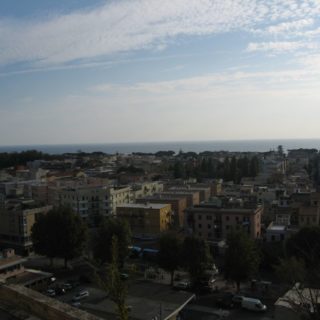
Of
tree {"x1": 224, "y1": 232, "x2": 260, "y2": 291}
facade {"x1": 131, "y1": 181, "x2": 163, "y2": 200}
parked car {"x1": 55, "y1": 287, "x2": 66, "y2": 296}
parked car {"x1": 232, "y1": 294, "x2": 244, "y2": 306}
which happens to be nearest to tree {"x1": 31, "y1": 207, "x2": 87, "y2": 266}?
parked car {"x1": 55, "y1": 287, "x2": 66, "y2": 296}

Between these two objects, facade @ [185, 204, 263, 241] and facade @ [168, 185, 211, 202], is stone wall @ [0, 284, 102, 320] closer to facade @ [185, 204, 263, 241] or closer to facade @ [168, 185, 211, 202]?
facade @ [185, 204, 263, 241]

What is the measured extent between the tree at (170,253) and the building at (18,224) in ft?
31.8

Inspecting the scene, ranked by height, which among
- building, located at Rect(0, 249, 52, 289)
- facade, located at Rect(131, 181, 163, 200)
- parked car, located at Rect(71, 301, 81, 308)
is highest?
facade, located at Rect(131, 181, 163, 200)

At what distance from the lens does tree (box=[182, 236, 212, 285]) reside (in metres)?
16.5

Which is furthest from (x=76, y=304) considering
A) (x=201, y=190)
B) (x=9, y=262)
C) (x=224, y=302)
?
(x=201, y=190)

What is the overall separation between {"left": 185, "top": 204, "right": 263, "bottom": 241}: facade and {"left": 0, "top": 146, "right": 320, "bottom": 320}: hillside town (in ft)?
0.19

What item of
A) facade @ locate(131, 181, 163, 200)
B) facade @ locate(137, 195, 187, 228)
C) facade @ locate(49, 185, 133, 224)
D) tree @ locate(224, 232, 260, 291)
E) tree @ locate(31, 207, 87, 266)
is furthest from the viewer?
facade @ locate(131, 181, 163, 200)

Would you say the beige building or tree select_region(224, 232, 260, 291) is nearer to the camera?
tree select_region(224, 232, 260, 291)

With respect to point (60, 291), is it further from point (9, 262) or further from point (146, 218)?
point (146, 218)

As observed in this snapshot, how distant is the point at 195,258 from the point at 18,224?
1300 cm

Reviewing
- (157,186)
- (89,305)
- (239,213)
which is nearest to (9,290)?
(89,305)

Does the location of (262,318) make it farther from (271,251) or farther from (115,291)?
(115,291)

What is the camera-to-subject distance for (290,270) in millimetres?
11398

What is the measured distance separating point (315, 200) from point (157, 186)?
628 inches
